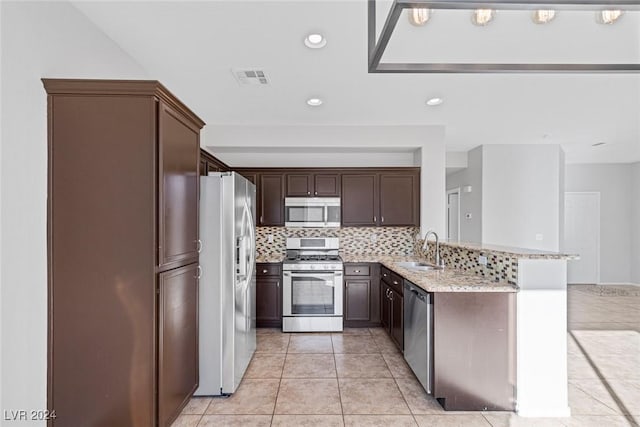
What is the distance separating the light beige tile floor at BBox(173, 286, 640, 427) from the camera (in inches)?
93.7

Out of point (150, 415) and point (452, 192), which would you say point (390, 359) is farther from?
point (452, 192)

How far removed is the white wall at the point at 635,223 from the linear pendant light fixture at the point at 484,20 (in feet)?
24.6

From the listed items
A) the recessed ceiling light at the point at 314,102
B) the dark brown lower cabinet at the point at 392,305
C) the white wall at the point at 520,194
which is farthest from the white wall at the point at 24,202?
the white wall at the point at 520,194

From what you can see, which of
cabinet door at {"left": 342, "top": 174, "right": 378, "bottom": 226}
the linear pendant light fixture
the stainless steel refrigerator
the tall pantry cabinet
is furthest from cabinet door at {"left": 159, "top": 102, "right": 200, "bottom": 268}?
cabinet door at {"left": 342, "top": 174, "right": 378, "bottom": 226}

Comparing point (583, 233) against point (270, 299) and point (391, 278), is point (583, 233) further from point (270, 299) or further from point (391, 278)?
point (270, 299)

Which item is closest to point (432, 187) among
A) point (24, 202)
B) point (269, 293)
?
point (269, 293)

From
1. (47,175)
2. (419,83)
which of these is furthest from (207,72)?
(419,83)

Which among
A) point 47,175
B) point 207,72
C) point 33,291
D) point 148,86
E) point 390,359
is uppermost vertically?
point 207,72

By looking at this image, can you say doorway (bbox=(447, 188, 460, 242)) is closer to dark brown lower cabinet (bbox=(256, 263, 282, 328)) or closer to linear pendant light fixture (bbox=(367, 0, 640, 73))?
dark brown lower cabinet (bbox=(256, 263, 282, 328))

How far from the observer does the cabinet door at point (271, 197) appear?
4.63 meters

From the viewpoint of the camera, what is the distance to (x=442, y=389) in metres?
2.47

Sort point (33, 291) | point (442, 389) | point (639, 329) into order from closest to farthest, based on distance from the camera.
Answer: point (33, 291), point (442, 389), point (639, 329)

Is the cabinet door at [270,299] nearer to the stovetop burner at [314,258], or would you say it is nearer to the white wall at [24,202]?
the stovetop burner at [314,258]

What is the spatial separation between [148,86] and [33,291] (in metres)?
1.23
